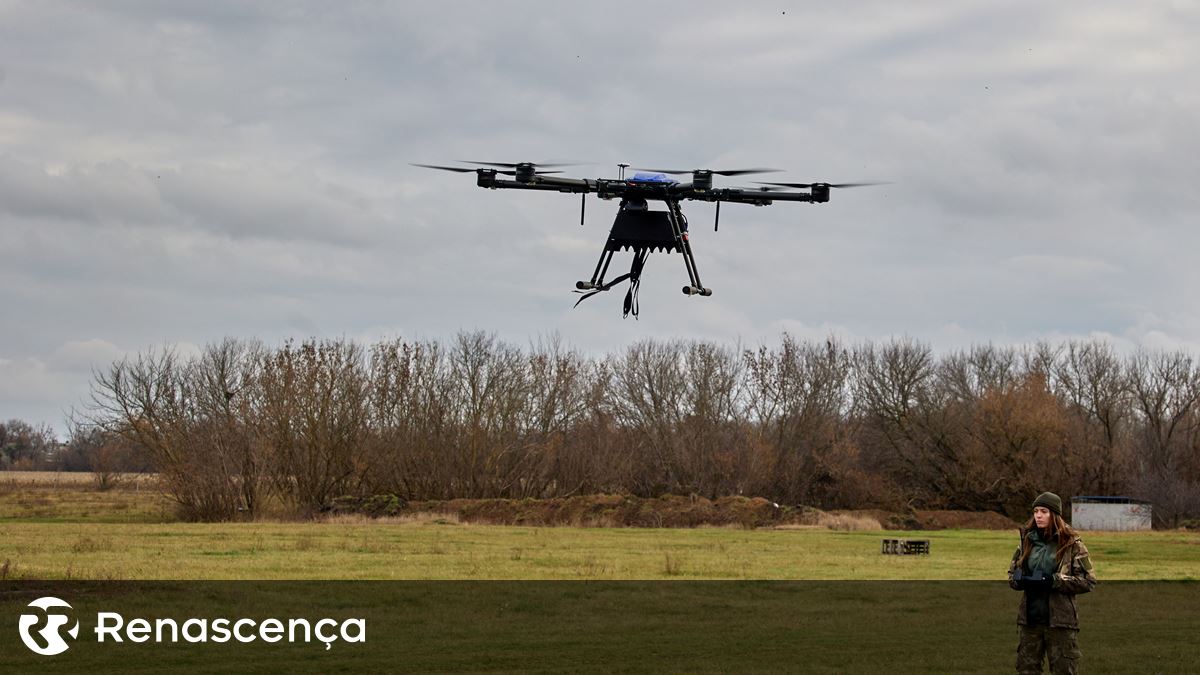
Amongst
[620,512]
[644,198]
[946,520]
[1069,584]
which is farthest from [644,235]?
[946,520]

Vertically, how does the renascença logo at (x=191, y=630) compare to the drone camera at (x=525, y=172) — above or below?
below

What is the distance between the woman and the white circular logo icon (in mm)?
11744

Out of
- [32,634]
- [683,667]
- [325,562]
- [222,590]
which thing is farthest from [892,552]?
[32,634]

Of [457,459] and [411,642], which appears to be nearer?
[411,642]

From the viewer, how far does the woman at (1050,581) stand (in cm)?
1194

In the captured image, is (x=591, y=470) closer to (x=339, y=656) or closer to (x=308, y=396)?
(x=308, y=396)

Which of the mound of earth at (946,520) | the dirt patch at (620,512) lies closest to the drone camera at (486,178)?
the dirt patch at (620,512)

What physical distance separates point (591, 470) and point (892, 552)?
42517 millimetres

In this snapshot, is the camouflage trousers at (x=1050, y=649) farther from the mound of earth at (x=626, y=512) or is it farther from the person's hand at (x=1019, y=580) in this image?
the mound of earth at (x=626, y=512)

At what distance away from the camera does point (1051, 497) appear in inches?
478

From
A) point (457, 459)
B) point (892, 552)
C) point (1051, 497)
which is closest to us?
point (1051, 497)

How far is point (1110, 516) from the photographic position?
72.4 meters

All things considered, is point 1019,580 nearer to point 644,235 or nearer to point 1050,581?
point 1050,581

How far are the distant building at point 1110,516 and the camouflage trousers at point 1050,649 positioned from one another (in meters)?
63.7
